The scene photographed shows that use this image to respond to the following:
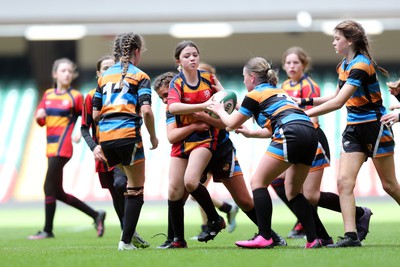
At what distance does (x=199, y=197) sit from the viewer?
660 centimetres

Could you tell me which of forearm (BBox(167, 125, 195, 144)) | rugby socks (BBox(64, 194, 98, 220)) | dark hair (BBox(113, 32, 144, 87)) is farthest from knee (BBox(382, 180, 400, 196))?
rugby socks (BBox(64, 194, 98, 220))

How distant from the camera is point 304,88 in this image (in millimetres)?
7965

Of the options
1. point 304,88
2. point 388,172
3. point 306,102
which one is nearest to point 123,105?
point 306,102

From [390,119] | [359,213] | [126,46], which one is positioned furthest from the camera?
[359,213]

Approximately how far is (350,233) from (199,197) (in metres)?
1.19

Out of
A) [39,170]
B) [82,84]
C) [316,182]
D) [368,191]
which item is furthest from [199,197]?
[82,84]

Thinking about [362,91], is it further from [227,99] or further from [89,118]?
[89,118]

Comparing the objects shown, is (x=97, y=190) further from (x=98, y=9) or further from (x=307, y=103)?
(x=307, y=103)

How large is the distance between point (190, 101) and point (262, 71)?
653 mm

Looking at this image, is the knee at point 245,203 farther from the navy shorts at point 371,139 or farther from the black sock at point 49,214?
the black sock at point 49,214

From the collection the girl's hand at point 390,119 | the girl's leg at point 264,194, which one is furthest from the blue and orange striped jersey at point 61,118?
the girl's hand at point 390,119

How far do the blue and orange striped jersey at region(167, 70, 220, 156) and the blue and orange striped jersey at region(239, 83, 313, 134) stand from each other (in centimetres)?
50

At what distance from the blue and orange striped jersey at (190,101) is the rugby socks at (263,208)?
2.09ft

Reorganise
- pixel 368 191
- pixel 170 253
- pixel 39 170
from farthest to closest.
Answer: pixel 39 170
pixel 368 191
pixel 170 253
